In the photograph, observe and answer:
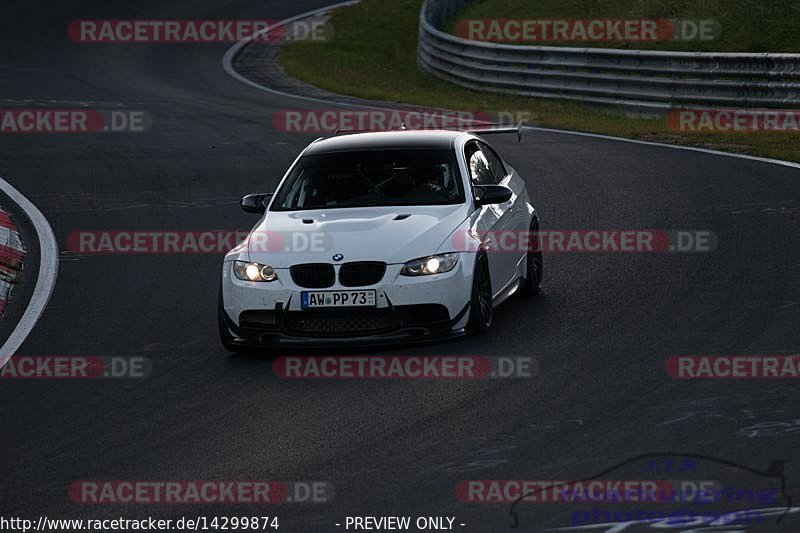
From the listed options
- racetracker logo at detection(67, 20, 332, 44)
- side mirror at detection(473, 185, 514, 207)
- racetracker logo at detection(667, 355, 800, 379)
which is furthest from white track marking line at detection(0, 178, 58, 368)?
racetracker logo at detection(67, 20, 332, 44)

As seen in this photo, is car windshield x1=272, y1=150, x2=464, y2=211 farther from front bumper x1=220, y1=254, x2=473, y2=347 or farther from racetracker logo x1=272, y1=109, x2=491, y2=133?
racetracker logo x1=272, y1=109, x2=491, y2=133

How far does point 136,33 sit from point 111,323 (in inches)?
1178

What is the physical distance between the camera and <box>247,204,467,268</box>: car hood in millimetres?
9969

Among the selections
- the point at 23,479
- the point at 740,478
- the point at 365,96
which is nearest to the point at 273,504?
the point at 23,479

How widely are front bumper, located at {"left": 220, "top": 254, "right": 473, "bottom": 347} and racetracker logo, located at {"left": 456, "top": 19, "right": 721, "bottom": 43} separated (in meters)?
19.5

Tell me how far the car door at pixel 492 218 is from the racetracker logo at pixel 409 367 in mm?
1229

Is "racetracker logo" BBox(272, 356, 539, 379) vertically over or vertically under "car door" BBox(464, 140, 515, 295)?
under

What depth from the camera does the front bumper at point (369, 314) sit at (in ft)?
32.1

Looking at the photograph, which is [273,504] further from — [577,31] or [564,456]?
[577,31]

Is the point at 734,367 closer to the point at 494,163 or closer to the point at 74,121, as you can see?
the point at 494,163

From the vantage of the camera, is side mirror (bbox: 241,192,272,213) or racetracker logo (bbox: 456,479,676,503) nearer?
racetracker logo (bbox: 456,479,676,503)

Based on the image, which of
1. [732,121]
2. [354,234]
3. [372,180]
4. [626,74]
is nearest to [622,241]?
[372,180]

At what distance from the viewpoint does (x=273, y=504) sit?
22.0 feet

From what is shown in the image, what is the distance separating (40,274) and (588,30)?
19514mm
